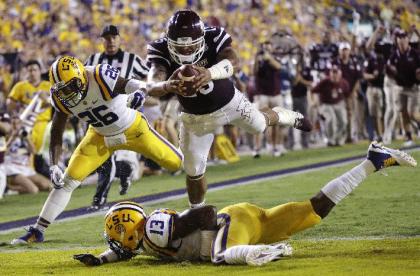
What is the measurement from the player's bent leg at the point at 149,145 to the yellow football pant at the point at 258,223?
201cm

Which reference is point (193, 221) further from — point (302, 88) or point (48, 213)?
point (302, 88)

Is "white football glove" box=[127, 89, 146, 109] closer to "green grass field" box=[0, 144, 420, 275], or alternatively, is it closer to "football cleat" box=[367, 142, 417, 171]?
"green grass field" box=[0, 144, 420, 275]

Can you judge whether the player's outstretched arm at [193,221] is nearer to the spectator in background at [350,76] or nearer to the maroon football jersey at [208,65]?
the maroon football jersey at [208,65]

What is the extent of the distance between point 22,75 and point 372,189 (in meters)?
6.45

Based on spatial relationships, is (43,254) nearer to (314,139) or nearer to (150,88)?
(150,88)

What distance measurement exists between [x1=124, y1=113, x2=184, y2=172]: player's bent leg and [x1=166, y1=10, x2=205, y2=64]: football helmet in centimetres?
126

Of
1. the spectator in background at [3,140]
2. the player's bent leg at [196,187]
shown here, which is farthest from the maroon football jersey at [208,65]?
the spectator in background at [3,140]

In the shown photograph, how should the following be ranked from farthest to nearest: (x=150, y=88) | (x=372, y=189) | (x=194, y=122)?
(x=372, y=189) → (x=194, y=122) → (x=150, y=88)

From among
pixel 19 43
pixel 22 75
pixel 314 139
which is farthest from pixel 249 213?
pixel 19 43

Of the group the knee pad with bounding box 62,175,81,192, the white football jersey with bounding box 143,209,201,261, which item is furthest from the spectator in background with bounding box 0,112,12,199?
the white football jersey with bounding box 143,209,201,261

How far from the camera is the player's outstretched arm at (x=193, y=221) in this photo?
5414 mm

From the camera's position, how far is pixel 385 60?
47.6 feet

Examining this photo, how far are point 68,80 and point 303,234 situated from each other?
202 cm

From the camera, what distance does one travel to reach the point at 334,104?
15609 millimetres
